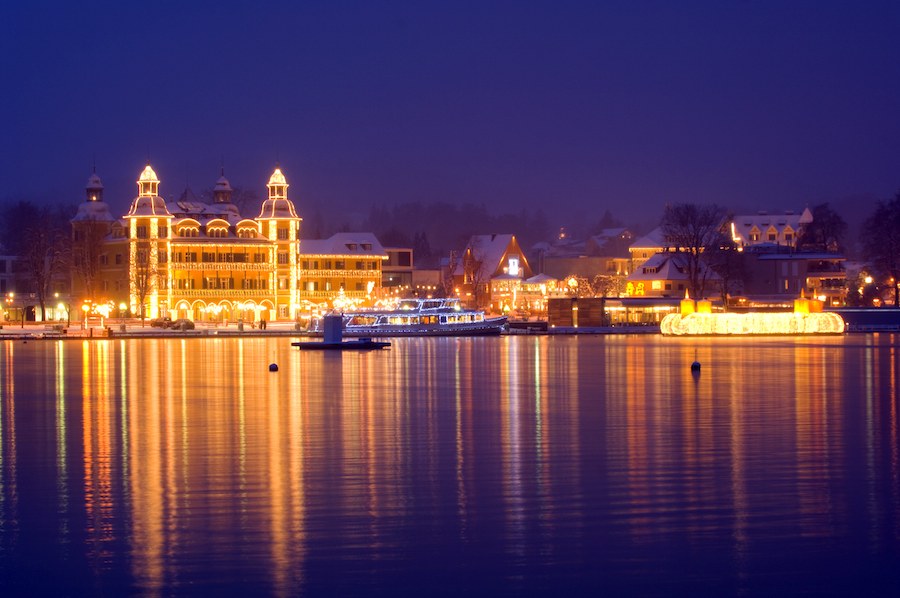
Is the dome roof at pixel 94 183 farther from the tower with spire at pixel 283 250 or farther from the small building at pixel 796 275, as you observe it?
the small building at pixel 796 275

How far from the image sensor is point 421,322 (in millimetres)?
82875

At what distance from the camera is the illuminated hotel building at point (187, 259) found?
8744cm

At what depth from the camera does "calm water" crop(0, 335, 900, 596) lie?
39.0 ft

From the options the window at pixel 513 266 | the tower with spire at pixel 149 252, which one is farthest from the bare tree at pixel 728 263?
the tower with spire at pixel 149 252

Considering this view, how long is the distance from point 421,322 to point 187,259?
62.4 feet

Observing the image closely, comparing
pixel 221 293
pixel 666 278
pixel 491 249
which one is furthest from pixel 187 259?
pixel 666 278

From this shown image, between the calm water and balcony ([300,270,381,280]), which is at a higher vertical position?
balcony ([300,270,381,280])

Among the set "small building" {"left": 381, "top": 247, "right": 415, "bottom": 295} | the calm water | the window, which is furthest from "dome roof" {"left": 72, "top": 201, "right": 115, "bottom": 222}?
the calm water

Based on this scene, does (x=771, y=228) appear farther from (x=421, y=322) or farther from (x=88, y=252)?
(x=88, y=252)

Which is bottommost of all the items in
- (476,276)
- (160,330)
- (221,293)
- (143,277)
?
(160,330)

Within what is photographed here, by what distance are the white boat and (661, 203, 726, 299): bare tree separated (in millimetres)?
20554

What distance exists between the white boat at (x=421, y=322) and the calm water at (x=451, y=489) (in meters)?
45.6

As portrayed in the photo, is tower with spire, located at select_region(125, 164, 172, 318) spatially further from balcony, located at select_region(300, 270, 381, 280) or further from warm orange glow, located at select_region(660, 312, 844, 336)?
warm orange glow, located at select_region(660, 312, 844, 336)

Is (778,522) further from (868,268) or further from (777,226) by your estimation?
(777,226)
